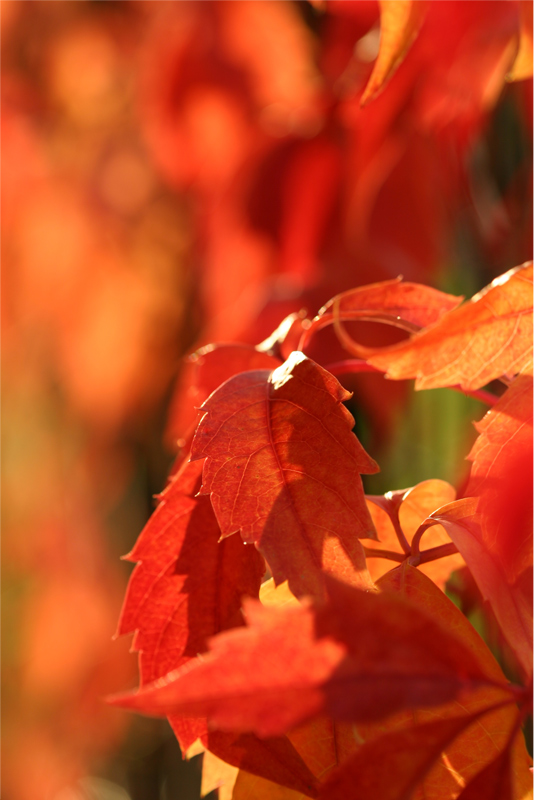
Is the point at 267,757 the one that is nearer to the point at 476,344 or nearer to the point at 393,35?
the point at 476,344

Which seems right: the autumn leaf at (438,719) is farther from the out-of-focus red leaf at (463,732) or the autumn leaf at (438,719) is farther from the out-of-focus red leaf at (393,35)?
the out-of-focus red leaf at (393,35)

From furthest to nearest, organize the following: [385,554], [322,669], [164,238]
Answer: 1. [164,238]
2. [385,554]
3. [322,669]

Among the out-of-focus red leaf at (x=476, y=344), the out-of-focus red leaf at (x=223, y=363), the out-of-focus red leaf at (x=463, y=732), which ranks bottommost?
the out-of-focus red leaf at (x=463, y=732)

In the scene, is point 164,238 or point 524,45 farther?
point 164,238

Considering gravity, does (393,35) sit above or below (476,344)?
above

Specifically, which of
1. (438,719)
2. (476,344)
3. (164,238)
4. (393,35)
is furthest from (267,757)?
(164,238)

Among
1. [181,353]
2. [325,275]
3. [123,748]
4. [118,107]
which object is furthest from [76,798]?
[118,107]

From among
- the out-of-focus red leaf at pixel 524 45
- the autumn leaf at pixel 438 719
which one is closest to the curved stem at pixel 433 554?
the autumn leaf at pixel 438 719

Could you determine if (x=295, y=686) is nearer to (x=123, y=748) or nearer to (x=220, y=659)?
(x=220, y=659)

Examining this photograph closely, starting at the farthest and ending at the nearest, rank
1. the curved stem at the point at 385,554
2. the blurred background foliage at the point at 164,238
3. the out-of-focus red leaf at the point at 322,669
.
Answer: the blurred background foliage at the point at 164,238
the curved stem at the point at 385,554
the out-of-focus red leaf at the point at 322,669
